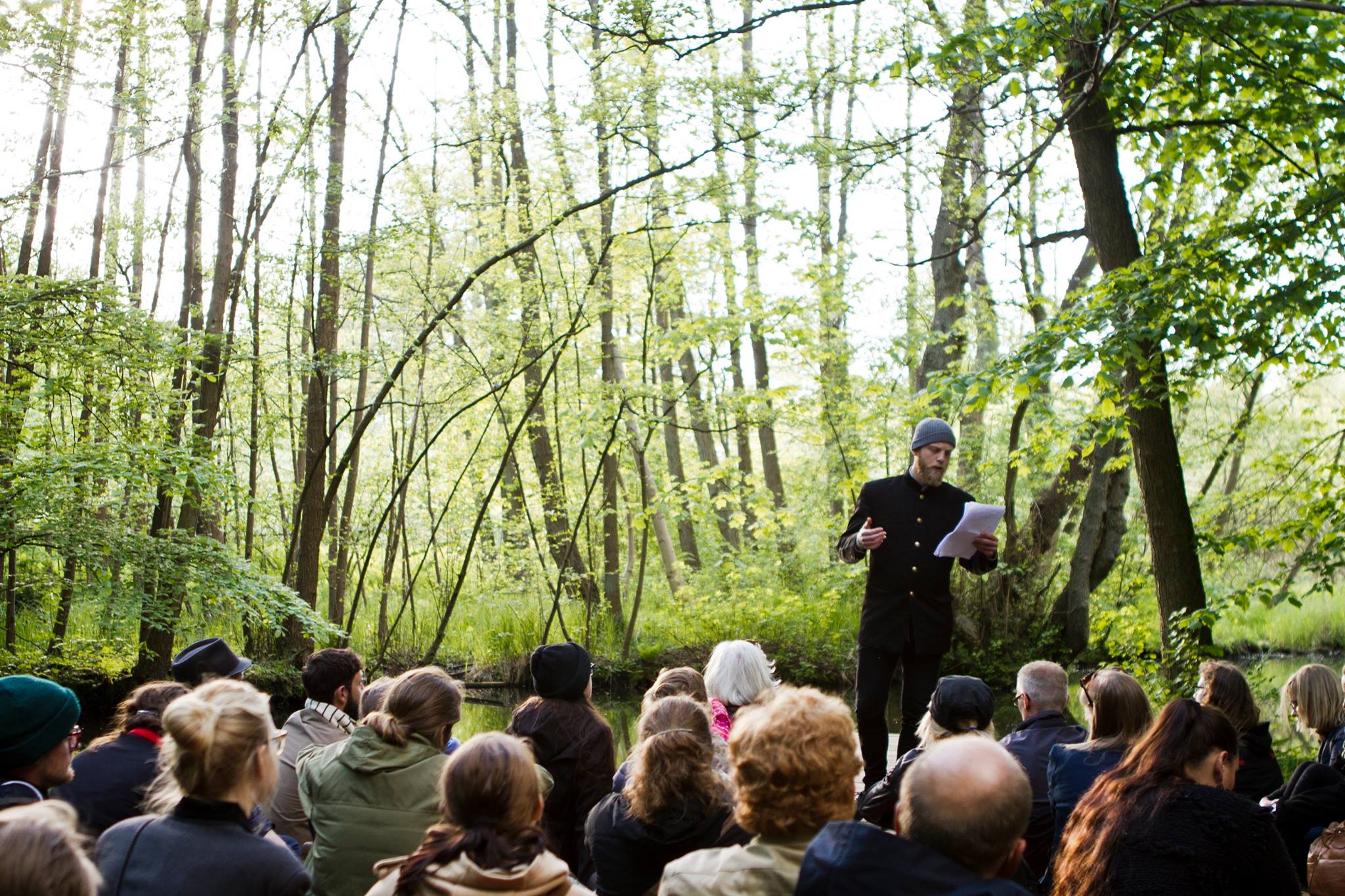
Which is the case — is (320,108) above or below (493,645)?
above

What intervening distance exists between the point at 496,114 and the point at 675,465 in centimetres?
861

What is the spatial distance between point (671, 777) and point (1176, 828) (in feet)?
3.55

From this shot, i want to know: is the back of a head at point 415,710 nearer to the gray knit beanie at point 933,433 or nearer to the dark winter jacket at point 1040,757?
the dark winter jacket at point 1040,757

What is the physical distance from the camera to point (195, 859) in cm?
205

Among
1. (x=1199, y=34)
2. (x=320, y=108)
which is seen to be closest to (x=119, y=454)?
(x=320, y=108)

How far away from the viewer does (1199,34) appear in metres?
5.37

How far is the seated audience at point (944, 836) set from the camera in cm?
174

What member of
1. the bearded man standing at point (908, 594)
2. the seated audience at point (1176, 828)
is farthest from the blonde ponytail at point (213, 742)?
the bearded man standing at point (908, 594)

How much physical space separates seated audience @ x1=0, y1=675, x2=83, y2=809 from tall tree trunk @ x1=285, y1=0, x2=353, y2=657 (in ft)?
21.3

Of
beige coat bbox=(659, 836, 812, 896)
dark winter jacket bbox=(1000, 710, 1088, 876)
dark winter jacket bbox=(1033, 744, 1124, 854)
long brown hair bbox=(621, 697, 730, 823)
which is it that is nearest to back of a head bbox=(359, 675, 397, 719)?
long brown hair bbox=(621, 697, 730, 823)

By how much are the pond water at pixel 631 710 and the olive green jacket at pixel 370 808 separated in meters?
4.56

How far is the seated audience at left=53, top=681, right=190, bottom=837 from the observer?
115 inches

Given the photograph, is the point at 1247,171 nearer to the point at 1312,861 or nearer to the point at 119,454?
the point at 1312,861

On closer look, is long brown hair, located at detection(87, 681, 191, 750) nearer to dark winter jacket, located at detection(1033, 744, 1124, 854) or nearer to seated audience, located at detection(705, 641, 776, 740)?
seated audience, located at detection(705, 641, 776, 740)
